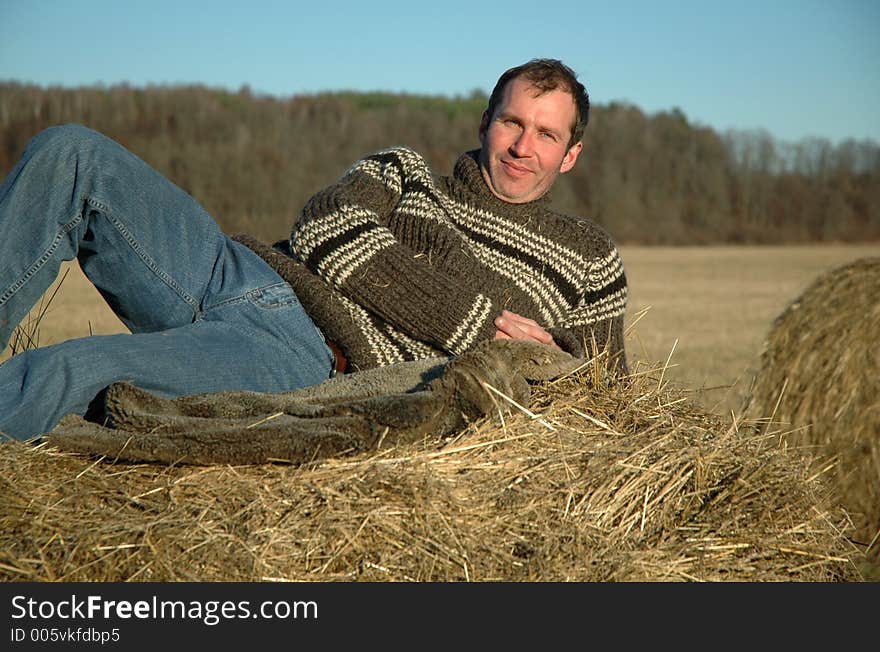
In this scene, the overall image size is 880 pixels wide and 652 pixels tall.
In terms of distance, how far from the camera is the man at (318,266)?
2.85 metres

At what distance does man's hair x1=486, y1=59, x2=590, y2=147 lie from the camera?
3752mm

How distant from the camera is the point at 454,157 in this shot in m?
42.5

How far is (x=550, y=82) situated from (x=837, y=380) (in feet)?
9.34

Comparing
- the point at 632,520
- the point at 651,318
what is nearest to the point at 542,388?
the point at 632,520

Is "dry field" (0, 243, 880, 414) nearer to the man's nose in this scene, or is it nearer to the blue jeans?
the man's nose

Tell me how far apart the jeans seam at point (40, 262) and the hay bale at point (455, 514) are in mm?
497

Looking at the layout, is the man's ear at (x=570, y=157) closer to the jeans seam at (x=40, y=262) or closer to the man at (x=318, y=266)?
the man at (x=318, y=266)

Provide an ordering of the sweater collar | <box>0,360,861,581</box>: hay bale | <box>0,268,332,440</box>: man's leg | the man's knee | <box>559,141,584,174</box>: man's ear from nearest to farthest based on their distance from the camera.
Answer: <box>0,360,861,581</box>: hay bale < <box>0,268,332,440</box>: man's leg < the man's knee < the sweater collar < <box>559,141,584,174</box>: man's ear

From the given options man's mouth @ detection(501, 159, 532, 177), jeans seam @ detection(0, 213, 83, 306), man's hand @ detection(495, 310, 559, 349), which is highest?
man's mouth @ detection(501, 159, 532, 177)

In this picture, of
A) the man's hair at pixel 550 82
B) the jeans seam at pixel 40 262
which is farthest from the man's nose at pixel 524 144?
the jeans seam at pixel 40 262

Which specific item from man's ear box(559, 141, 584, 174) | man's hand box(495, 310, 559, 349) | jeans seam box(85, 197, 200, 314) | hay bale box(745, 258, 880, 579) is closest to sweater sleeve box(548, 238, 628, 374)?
man's hand box(495, 310, 559, 349)

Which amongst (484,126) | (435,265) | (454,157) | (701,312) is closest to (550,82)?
(484,126)

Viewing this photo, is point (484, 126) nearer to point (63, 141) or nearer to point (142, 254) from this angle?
point (142, 254)

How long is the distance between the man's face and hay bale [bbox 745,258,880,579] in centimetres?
205
